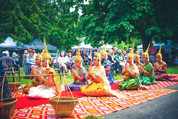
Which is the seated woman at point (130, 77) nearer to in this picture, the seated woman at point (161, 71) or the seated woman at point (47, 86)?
the seated woman at point (161, 71)

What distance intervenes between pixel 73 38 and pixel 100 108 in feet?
63.9

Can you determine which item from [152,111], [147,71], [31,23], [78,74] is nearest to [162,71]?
[147,71]

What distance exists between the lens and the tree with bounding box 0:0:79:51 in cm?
2052

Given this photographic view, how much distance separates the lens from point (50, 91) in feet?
18.5

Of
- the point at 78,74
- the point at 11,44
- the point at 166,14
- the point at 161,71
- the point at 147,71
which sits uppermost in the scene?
the point at 166,14

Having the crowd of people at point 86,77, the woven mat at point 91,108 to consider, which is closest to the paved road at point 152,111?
the woven mat at point 91,108

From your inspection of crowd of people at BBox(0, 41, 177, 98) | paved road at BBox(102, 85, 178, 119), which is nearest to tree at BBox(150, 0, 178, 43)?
crowd of people at BBox(0, 41, 177, 98)

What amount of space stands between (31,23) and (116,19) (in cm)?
1144

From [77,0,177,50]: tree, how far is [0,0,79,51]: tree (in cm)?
479

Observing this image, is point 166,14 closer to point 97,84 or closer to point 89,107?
point 97,84

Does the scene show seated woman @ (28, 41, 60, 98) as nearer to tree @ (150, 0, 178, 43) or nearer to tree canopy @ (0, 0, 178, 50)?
tree canopy @ (0, 0, 178, 50)

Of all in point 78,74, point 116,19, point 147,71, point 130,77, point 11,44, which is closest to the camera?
point 78,74

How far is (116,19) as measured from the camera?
1401 centimetres

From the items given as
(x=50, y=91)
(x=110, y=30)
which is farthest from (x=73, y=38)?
(x=50, y=91)
